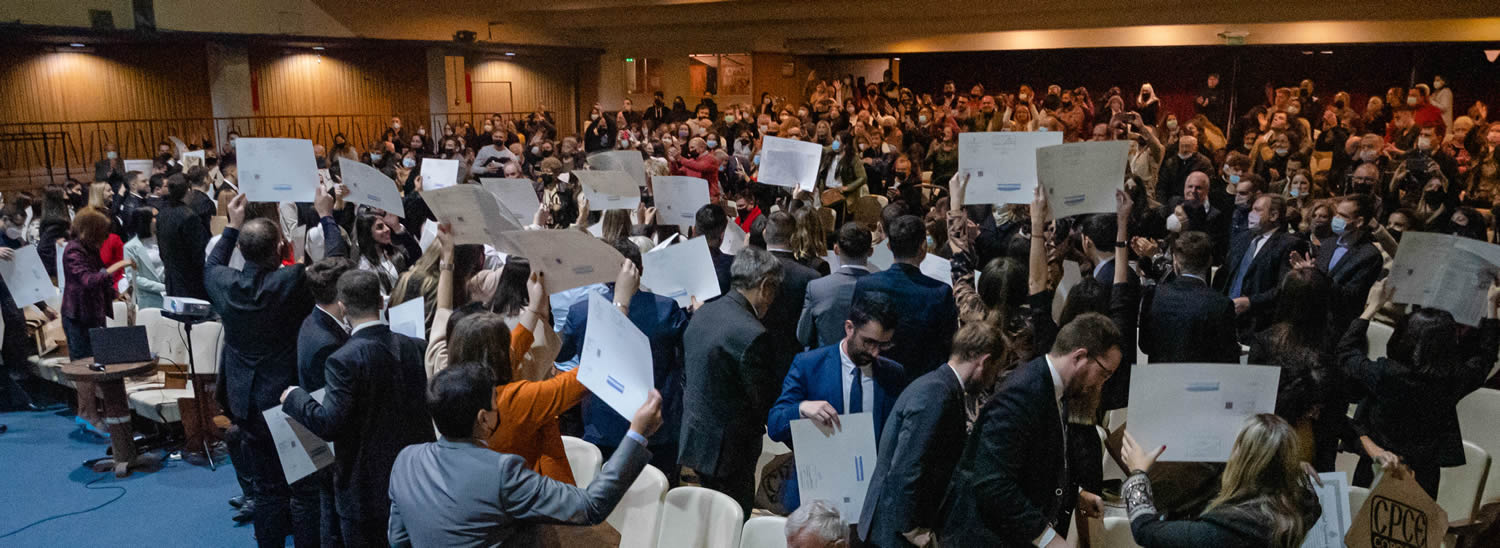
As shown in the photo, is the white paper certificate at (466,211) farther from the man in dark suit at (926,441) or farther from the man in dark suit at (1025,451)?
the man in dark suit at (1025,451)

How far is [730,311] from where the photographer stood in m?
3.74

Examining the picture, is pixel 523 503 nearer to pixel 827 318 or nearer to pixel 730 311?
pixel 730 311

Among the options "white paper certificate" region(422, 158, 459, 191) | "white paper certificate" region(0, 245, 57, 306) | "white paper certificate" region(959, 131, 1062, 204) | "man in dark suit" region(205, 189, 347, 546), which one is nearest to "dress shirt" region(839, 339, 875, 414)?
"white paper certificate" region(959, 131, 1062, 204)

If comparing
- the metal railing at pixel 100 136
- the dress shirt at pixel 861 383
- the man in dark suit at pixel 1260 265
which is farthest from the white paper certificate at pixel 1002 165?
the metal railing at pixel 100 136

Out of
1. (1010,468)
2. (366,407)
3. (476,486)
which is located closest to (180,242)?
(366,407)

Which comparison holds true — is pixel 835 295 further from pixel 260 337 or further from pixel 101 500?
pixel 101 500

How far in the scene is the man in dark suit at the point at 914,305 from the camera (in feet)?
13.0

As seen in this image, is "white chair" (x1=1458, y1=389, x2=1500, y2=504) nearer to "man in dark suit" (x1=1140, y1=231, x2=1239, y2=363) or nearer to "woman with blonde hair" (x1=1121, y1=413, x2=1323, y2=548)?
"man in dark suit" (x1=1140, y1=231, x2=1239, y2=363)

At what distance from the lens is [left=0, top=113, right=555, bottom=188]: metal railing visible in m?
15.9

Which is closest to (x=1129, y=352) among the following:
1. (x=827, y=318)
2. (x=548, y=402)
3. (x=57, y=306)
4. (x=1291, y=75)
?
(x=827, y=318)

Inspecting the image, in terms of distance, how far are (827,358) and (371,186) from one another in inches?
134

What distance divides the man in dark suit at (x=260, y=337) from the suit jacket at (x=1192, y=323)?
3.74 metres

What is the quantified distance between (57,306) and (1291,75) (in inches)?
791

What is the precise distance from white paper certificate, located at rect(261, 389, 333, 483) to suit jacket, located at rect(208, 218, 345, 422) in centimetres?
58
